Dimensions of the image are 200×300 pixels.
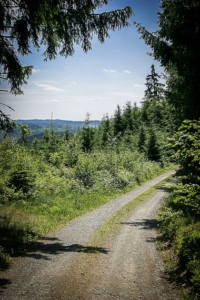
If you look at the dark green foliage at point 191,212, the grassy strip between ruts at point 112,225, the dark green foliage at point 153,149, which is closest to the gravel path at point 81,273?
the grassy strip between ruts at point 112,225

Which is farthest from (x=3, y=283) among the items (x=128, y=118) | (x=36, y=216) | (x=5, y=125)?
(x=128, y=118)

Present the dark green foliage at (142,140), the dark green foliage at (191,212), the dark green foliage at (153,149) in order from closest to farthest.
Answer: the dark green foliage at (191,212)
the dark green foliage at (153,149)
the dark green foliage at (142,140)

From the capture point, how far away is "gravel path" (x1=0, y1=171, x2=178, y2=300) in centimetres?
630

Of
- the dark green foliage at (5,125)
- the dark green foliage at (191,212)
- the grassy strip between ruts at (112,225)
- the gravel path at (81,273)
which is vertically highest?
the dark green foliage at (5,125)

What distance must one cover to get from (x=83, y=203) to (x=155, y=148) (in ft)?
95.2

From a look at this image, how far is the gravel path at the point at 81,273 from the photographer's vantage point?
20.7ft

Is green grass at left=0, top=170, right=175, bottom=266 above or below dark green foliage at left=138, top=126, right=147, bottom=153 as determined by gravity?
below

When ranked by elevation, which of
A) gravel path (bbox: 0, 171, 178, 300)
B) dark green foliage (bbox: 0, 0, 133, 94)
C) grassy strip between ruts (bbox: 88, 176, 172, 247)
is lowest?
grassy strip between ruts (bbox: 88, 176, 172, 247)

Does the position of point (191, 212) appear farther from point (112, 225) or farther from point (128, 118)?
point (128, 118)

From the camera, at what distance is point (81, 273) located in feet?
24.6

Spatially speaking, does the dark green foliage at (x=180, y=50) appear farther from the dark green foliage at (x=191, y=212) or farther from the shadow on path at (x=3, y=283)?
the shadow on path at (x=3, y=283)

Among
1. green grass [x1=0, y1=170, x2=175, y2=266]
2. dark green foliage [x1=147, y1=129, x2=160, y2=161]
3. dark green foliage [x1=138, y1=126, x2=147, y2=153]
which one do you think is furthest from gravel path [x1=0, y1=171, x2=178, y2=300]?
dark green foliage [x1=138, y1=126, x2=147, y2=153]

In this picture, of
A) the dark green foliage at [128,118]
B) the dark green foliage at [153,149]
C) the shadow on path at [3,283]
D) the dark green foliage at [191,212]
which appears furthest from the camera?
the dark green foliage at [128,118]

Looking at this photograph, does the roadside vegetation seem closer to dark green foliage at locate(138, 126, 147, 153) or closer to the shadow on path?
the shadow on path
